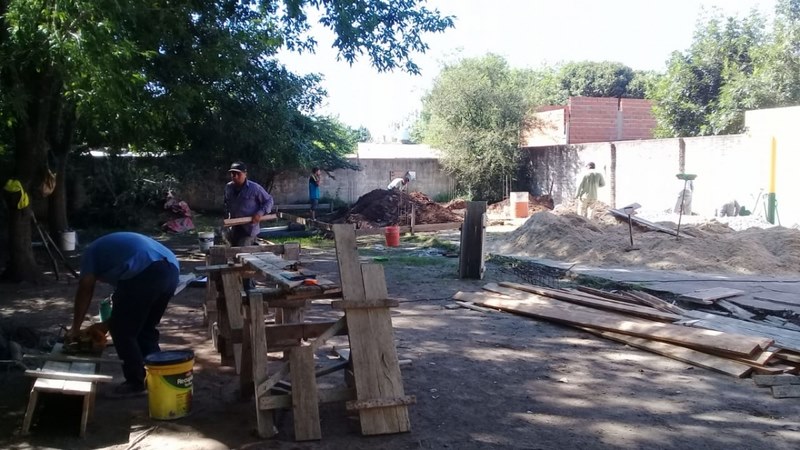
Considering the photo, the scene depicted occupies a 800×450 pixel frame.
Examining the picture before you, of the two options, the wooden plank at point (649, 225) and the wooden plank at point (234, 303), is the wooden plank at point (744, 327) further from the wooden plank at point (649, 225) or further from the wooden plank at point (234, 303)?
the wooden plank at point (649, 225)

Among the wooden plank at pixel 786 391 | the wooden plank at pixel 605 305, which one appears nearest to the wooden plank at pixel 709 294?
the wooden plank at pixel 605 305

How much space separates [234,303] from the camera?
219 inches

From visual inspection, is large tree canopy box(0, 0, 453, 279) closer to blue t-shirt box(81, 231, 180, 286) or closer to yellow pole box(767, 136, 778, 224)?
blue t-shirt box(81, 231, 180, 286)

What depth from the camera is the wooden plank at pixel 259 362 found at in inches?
174

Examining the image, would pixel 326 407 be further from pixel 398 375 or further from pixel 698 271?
pixel 698 271

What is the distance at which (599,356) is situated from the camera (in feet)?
21.7

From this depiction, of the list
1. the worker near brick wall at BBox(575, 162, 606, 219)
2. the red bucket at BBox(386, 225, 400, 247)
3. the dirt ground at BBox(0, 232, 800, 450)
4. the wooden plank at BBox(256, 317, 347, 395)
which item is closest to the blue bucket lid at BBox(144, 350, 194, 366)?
the dirt ground at BBox(0, 232, 800, 450)

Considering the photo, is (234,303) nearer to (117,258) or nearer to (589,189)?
(117,258)

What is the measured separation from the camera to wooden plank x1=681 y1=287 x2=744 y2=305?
898cm

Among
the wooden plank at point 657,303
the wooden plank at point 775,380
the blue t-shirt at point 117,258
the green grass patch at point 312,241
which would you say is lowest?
the wooden plank at point 775,380

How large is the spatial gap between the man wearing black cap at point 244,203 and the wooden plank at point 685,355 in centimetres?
414

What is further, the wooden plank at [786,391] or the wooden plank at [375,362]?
the wooden plank at [786,391]

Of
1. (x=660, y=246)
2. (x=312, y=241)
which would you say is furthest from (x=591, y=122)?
(x=660, y=246)

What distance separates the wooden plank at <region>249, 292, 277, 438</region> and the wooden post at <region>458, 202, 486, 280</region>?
630 centimetres
